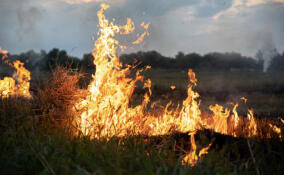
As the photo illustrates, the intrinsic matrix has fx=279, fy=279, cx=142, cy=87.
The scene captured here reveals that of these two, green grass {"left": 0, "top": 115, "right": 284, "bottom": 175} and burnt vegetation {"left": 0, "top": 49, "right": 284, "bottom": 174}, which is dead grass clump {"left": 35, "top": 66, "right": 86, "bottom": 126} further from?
green grass {"left": 0, "top": 115, "right": 284, "bottom": 175}

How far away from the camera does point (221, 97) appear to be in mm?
17203

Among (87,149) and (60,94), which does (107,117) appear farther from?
(87,149)

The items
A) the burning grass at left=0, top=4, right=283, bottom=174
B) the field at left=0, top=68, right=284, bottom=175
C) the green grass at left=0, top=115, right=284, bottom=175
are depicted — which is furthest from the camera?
the burning grass at left=0, top=4, right=283, bottom=174

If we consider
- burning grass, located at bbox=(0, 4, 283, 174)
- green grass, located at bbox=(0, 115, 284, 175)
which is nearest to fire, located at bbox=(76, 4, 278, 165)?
burning grass, located at bbox=(0, 4, 283, 174)

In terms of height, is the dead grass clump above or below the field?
above

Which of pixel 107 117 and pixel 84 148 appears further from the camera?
→ pixel 107 117

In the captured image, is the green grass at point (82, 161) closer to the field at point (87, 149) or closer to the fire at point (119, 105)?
the field at point (87, 149)

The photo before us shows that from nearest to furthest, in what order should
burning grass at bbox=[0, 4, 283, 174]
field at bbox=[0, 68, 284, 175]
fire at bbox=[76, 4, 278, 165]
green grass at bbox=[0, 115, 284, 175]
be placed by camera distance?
green grass at bbox=[0, 115, 284, 175] → field at bbox=[0, 68, 284, 175] → burning grass at bbox=[0, 4, 283, 174] → fire at bbox=[76, 4, 278, 165]

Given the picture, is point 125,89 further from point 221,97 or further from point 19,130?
point 221,97

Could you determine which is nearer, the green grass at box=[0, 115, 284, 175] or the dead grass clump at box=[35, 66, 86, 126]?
the green grass at box=[0, 115, 284, 175]

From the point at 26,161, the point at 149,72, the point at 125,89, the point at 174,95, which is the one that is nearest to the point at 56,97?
the point at 125,89

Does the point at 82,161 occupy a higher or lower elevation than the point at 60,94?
lower

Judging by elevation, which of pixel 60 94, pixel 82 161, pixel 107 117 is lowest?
pixel 82 161

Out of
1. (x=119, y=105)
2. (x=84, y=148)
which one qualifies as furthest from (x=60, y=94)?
(x=84, y=148)
